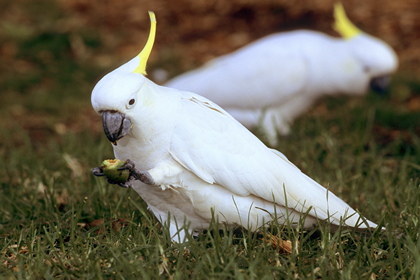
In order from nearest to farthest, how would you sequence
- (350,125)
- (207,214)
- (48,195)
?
(207,214) → (48,195) → (350,125)

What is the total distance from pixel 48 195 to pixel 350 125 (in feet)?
7.37

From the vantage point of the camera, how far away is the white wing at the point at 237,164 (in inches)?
88.7

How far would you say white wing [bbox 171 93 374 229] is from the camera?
225 centimetres

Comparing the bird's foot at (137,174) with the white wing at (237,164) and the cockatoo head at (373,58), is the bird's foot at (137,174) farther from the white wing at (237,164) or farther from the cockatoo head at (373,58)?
the cockatoo head at (373,58)

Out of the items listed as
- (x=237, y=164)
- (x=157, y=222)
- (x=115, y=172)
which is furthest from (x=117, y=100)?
(x=157, y=222)

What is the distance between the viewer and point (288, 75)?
4664 millimetres

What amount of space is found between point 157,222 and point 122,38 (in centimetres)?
492

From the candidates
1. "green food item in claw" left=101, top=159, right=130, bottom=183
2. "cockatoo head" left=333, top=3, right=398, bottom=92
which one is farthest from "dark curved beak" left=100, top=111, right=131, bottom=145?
"cockatoo head" left=333, top=3, right=398, bottom=92

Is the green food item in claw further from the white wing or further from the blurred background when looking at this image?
the blurred background

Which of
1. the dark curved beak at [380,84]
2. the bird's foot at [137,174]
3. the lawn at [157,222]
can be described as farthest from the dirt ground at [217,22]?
the bird's foot at [137,174]

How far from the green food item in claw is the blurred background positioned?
9.79 feet

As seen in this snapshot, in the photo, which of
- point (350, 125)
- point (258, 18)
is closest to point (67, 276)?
point (350, 125)

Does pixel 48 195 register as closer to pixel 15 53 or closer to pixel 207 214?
pixel 207 214

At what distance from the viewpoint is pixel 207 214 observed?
92.1 inches
